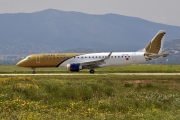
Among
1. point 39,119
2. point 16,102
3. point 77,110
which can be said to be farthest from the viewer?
point 16,102

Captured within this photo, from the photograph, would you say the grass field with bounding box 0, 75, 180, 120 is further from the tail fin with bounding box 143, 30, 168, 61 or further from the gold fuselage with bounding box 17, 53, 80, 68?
the tail fin with bounding box 143, 30, 168, 61

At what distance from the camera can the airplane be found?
63938 millimetres

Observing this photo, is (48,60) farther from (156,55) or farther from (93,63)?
(156,55)

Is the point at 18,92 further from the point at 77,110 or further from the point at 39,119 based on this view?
the point at 39,119

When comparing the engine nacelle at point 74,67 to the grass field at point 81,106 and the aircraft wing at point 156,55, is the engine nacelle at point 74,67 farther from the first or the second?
the grass field at point 81,106

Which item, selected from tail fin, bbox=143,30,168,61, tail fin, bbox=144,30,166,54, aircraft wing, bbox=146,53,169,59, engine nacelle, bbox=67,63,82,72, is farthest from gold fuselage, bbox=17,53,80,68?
tail fin, bbox=144,30,166,54

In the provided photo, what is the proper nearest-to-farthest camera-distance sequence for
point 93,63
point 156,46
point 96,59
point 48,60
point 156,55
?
1. point 156,55
2. point 93,63
3. point 156,46
4. point 96,59
5. point 48,60

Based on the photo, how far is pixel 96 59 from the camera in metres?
64.9

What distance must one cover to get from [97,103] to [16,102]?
430 cm

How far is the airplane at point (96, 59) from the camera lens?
210 feet

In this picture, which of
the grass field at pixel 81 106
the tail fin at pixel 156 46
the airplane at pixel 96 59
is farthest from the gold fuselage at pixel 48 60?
the grass field at pixel 81 106

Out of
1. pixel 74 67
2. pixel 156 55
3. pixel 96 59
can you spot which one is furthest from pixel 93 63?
pixel 156 55

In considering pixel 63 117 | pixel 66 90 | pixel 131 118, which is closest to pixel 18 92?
pixel 66 90

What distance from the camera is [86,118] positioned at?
53.8 ft
